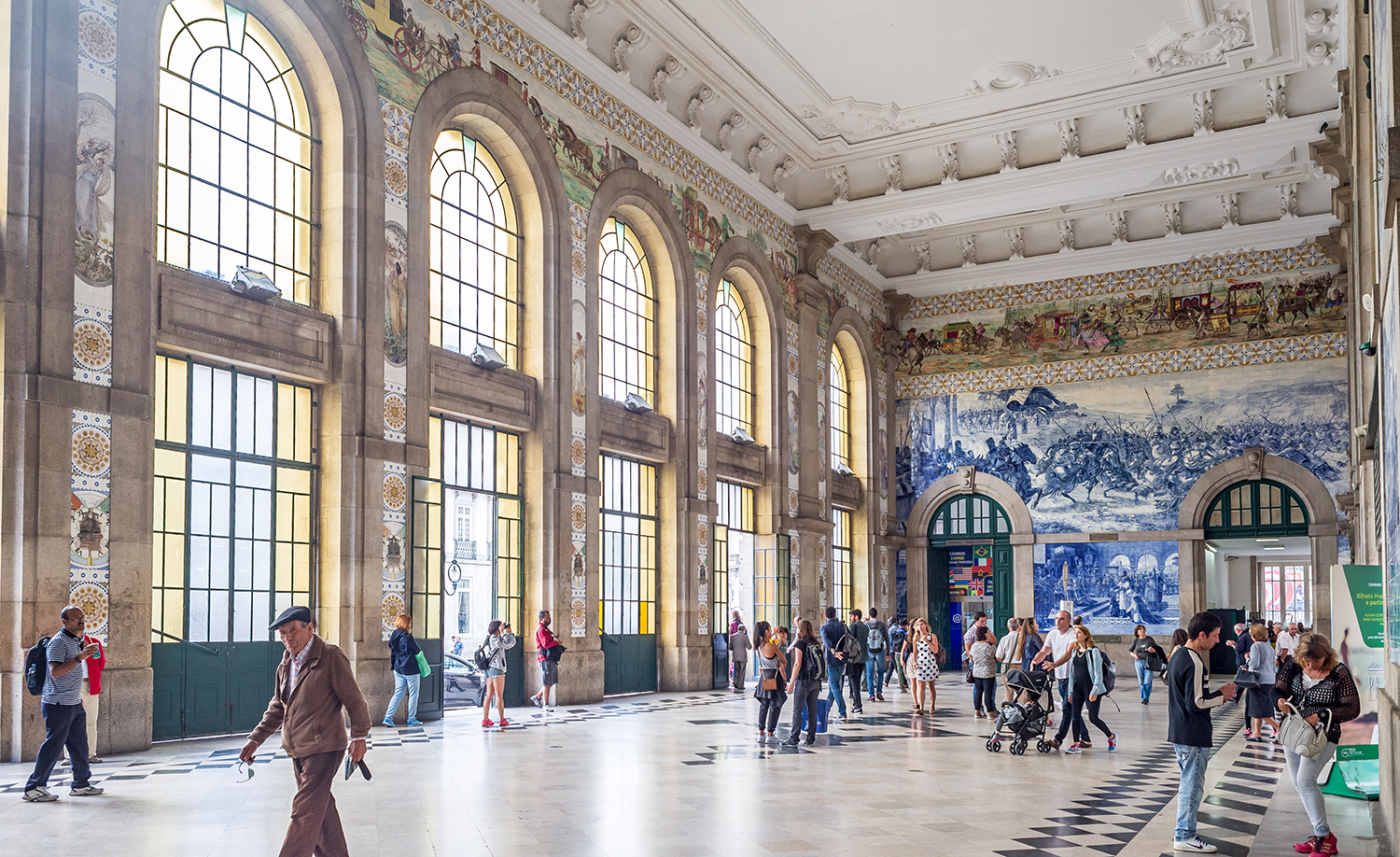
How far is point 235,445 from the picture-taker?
14055mm

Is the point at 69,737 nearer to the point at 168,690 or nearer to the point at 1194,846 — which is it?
the point at 168,690

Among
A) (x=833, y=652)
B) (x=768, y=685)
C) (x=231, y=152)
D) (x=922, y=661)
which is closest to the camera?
(x=768, y=685)

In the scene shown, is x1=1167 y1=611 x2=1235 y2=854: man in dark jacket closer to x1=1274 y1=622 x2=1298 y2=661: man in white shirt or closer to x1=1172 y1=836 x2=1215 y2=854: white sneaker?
x1=1172 y1=836 x2=1215 y2=854: white sneaker

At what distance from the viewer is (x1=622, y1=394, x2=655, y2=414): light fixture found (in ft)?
69.9

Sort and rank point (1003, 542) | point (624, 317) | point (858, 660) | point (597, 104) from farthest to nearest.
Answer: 1. point (1003, 542)
2. point (624, 317)
3. point (597, 104)
4. point (858, 660)

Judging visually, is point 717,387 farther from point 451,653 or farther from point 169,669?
point 169,669

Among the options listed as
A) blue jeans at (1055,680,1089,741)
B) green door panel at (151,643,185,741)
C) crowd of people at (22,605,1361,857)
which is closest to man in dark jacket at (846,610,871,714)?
crowd of people at (22,605,1361,857)

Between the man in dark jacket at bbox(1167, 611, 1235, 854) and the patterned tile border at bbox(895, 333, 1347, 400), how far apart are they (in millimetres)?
23515

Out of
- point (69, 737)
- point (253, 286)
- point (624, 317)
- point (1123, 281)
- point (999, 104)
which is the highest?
point (999, 104)

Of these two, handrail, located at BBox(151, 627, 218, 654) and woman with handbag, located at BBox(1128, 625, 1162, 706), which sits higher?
handrail, located at BBox(151, 627, 218, 654)

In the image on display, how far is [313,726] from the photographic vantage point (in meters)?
6.39

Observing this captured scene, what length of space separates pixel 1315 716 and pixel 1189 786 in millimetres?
1035

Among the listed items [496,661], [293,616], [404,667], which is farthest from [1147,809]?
[404,667]

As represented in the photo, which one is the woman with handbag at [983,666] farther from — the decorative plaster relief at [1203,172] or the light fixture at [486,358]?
the decorative plaster relief at [1203,172]
